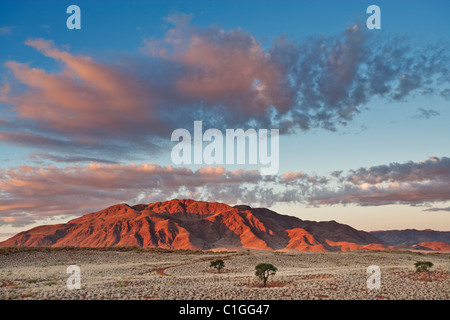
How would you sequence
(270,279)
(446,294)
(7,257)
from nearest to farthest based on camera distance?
(446,294)
(270,279)
(7,257)

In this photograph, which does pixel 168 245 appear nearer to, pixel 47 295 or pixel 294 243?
pixel 294 243

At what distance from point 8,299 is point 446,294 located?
25899 millimetres

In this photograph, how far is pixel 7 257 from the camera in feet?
181

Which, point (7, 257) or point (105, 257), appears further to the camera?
point (105, 257)

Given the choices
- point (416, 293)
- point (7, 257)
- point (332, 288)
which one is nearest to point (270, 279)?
point (332, 288)

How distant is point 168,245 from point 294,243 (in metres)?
71.1

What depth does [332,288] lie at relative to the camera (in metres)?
23.1
